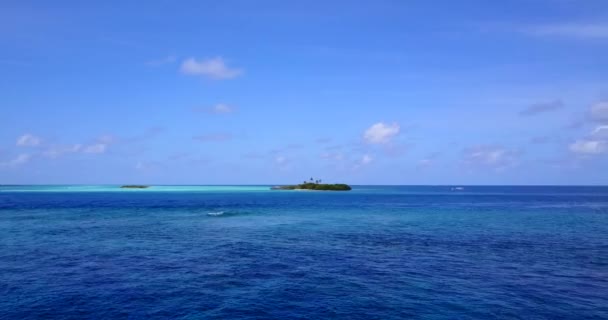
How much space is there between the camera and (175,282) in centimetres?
3156

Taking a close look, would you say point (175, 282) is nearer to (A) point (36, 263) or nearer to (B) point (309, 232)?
(A) point (36, 263)

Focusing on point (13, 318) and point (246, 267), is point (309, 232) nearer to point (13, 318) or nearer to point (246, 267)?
point (246, 267)

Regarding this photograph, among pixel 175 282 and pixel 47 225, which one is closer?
pixel 175 282

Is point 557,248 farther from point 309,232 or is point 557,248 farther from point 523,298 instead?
point 309,232

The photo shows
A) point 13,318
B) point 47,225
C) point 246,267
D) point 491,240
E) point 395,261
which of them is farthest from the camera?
point 47,225

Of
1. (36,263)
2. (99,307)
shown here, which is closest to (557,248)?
(99,307)

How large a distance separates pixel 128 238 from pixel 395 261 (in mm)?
35391

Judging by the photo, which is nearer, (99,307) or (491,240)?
(99,307)

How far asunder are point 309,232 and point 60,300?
3813 centimetres

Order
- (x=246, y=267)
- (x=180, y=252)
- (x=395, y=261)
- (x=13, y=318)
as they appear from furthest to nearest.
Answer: (x=180, y=252) < (x=395, y=261) < (x=246, y=267) < (x=13, y=318)

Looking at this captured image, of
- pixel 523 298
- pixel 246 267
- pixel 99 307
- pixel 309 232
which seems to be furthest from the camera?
pixel 309 232

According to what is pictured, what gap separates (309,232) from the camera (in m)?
60.9

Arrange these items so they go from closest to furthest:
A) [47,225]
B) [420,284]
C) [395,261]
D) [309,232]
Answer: [420,284] < [395,261] < [309,232] < [47,225]

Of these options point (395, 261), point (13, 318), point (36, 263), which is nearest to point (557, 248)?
point (395, 261)
